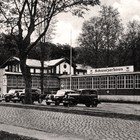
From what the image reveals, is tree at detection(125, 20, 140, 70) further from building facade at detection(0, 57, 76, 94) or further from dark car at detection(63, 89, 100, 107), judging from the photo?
dark car at detection(63, 89, 100, 107)

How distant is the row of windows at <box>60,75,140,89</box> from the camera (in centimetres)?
4411

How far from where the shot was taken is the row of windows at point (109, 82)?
145 feet

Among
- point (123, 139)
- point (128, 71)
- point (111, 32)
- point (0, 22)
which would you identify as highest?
point (111, 32)

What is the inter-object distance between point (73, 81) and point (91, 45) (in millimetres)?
14763

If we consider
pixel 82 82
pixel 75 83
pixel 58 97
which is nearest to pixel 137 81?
pixel 82 82

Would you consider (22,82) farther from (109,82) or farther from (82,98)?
(82,98)

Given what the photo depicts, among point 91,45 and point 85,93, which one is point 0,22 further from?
point 91,45

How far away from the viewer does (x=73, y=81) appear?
176ft

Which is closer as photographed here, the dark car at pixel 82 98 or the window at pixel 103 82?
the dark car at pixel 82 98

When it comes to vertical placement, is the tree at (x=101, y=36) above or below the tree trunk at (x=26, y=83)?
above

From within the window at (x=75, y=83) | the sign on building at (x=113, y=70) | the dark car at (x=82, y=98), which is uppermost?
the sign on building at (x=113, y=70)

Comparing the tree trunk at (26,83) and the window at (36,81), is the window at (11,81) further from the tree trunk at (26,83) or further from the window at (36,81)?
the tree trunk at (26,83)

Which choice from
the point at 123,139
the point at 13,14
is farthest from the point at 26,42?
the point at 123,139

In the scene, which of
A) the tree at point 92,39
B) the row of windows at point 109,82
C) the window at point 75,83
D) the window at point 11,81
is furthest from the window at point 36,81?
the window at point 75,83
